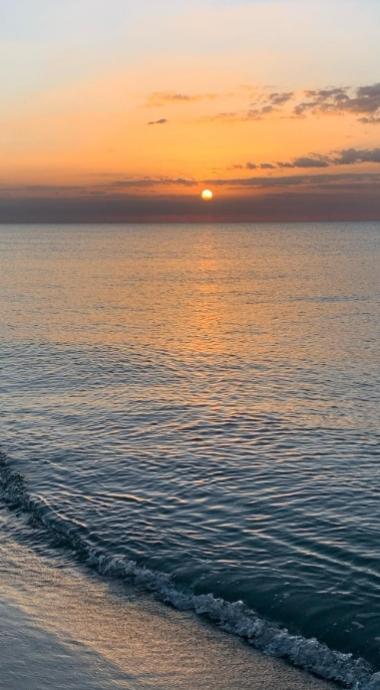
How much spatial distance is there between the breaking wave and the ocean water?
2.3 inches

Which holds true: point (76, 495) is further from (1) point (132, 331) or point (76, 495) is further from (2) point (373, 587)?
(1) point (132, 331)

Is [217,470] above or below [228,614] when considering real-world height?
above

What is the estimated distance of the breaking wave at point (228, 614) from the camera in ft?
60.3

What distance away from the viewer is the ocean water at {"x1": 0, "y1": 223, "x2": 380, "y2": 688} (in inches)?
866

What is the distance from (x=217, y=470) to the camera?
109ft

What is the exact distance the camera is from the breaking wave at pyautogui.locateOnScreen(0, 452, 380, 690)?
60.3 ft

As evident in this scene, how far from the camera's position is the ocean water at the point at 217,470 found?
2198 centimetres

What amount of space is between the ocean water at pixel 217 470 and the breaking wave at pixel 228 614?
0.06 meters

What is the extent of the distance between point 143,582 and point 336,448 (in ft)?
52.3

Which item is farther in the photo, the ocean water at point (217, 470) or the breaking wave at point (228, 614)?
the ocean water at point (217, 470)

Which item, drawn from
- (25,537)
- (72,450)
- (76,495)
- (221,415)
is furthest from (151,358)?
(25,537)

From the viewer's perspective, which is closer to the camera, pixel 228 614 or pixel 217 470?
pixel 228 614

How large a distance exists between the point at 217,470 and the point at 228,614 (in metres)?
12.2

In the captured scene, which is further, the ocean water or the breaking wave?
the ocean water
